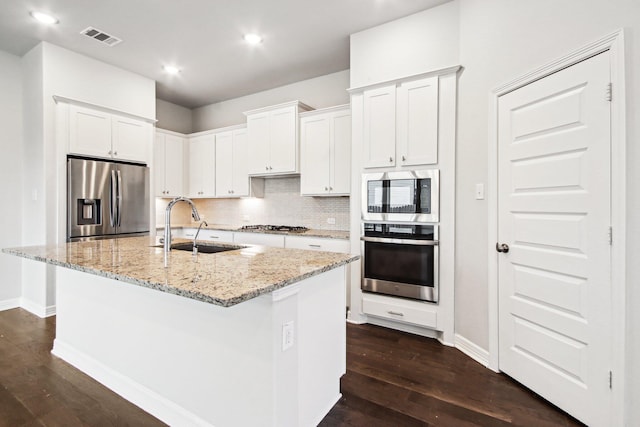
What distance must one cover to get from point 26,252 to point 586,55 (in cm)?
352

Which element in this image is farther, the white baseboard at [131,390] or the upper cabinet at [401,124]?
the upper cabinet at [401,124]

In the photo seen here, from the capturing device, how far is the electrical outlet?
1.34m

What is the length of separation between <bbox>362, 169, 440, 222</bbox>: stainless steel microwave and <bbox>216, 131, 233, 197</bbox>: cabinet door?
7.92 ft

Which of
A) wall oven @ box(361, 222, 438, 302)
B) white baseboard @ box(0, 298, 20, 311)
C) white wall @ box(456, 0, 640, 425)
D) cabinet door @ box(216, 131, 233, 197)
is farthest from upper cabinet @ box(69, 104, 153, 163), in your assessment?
white wall @ box(456, 0, 640, 425)

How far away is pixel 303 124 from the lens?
3.83 meters

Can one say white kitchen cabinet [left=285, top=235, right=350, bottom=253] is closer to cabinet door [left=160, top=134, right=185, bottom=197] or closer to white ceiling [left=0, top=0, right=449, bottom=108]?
white ceiling [left=0, top=0, right=449, bottom=108]

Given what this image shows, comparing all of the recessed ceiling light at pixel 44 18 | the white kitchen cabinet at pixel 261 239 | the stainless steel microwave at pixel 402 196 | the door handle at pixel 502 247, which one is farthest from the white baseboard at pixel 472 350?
the recessed ceiling light at pixel 44 18

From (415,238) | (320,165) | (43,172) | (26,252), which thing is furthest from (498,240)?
(43,172)

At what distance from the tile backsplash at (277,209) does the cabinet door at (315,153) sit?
0.38 meters

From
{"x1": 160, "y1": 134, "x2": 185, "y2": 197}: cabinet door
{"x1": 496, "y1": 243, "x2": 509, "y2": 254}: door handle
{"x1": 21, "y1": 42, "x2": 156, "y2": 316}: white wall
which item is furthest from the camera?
{"x1": 160, "y1": 134, "x2": 185, "y2": 197}: cabinet door

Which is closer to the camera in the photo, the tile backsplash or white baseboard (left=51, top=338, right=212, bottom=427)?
white baseboard (left=51, top=338, right=212, bottom=427)

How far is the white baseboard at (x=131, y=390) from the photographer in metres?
1.65

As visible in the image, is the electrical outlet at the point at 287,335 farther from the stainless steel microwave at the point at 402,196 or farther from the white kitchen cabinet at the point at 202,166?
the white kitchen cabinet at the point at 202,166

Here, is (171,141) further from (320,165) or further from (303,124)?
(320,165)
